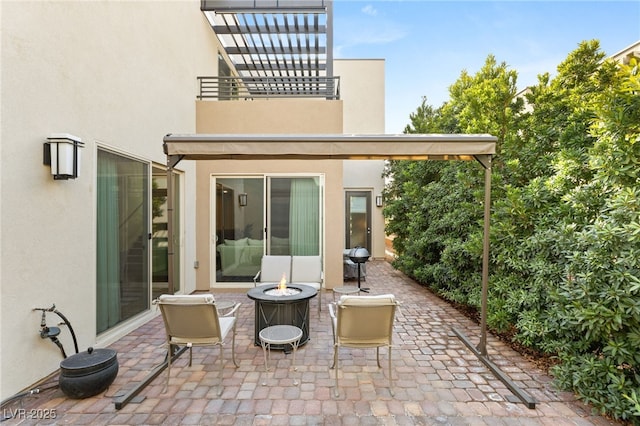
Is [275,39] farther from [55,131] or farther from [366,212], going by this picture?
[366,212]

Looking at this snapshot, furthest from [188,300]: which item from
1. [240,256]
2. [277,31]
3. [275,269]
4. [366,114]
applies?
[366,114]

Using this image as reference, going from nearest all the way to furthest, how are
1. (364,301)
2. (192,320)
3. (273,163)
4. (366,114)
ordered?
1. (364,301)
2. (192,320)
3. (273,163)
4. (366,114)

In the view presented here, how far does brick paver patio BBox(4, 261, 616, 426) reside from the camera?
8.62 feet

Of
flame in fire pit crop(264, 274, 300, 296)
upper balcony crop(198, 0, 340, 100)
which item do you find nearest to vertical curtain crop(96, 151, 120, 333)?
flame in fire pit crop(264, 274, 300, 296)

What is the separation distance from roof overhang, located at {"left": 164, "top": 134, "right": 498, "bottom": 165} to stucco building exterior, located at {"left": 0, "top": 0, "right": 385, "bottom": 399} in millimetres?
1175

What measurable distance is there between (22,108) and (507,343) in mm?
6222

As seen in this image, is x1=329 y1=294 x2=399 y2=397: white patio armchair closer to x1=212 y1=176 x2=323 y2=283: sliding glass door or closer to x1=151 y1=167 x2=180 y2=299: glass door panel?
x1=151 y1=167 x2=180 y2=299: glass door panel

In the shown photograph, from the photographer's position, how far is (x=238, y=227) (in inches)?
274

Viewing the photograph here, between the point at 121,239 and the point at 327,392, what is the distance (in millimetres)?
3528

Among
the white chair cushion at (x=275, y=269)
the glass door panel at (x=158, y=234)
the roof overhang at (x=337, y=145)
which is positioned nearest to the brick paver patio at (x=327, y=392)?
the glass door panel at (x=158, y=234)

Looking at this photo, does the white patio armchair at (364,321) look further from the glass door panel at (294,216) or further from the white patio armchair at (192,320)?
the glass door panel at (294,216)

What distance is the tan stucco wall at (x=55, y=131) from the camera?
2750 millimetres

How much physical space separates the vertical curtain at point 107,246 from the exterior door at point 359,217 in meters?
8.20

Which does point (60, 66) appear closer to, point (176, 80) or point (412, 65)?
point (176, 80)
